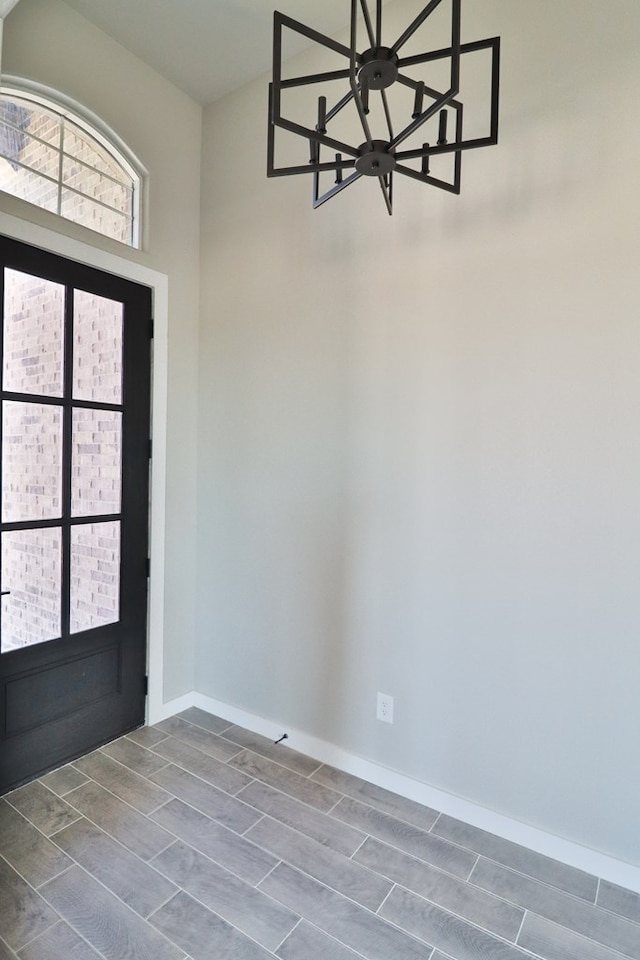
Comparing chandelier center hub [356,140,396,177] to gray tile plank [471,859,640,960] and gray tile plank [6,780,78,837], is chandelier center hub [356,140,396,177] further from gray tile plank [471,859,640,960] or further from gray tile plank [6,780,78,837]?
gray tile plank [6,780,78,837]

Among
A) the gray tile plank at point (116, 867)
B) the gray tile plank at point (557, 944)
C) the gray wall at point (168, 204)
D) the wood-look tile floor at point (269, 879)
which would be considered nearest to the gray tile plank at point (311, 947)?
the wood-look tile floor at point (269, 879)

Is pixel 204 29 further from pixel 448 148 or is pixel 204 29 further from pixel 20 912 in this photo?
pixel 20 912

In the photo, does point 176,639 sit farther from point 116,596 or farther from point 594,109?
point 594,109

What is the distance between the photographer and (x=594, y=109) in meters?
1.74

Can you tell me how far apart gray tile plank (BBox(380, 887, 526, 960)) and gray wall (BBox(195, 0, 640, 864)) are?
0.47 metres

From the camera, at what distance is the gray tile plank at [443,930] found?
148cm

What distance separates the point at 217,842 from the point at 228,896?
0.80 ft

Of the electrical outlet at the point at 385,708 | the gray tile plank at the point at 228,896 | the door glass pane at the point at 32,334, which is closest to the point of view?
the gray tile plank at the point at 228,896

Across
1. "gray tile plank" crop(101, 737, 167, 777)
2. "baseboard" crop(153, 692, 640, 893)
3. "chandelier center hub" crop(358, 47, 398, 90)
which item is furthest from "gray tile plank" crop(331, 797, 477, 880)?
"chandelier center hub" crop(358, 47, 398, 90)

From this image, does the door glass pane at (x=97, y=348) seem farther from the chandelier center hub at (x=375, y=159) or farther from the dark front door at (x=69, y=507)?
the chandelier center hub at (x=375, y=159)

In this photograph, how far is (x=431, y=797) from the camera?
2.09 meters

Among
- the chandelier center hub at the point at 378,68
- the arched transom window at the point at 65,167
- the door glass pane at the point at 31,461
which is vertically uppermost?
the arched transom window at the point at 65,167

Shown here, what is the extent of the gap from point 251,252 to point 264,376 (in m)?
0.65

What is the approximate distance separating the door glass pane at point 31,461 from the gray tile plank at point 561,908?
85.9 inches
